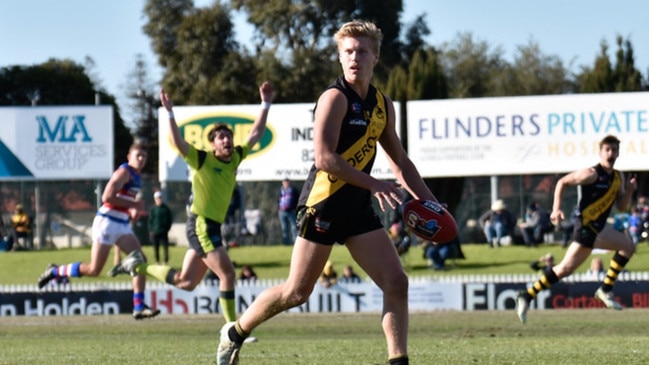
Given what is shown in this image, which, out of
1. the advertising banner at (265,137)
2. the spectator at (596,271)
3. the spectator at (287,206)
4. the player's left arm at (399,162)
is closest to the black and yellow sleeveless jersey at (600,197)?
the player's left arm at (399,162)

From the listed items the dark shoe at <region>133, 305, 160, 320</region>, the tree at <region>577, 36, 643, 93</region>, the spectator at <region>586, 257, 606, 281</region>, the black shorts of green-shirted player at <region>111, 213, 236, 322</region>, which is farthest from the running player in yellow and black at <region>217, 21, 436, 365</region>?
the tree at <region>577, 36, 643, 93</region>

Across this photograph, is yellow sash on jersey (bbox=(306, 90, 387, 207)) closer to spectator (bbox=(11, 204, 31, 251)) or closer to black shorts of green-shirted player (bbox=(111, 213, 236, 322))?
black shorts of green-shirted player (bbox=(111, 213, 236, 322))

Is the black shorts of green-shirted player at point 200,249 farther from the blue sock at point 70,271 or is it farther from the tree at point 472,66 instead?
the tree at point 472,66

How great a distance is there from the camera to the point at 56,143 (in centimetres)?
3941

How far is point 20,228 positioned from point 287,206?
8.48 m

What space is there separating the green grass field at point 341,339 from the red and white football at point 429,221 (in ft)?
8.82

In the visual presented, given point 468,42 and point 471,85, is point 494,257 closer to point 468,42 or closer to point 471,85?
point 471,85

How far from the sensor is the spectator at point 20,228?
37906mm

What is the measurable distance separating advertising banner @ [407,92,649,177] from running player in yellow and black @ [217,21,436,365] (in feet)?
96.5

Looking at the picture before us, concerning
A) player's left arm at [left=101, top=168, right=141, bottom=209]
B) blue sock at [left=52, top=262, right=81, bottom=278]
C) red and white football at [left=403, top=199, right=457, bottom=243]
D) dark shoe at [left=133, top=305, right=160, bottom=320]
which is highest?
player's left arm at [left=101, top=168, right=141, bottom=209]

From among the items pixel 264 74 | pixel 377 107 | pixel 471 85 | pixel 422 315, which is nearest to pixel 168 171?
pixel 422 315

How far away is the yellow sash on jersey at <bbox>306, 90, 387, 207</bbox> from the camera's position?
8.48 meters

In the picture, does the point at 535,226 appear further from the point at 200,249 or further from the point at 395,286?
the point at 395,286

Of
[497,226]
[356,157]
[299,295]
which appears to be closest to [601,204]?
[299,295]
